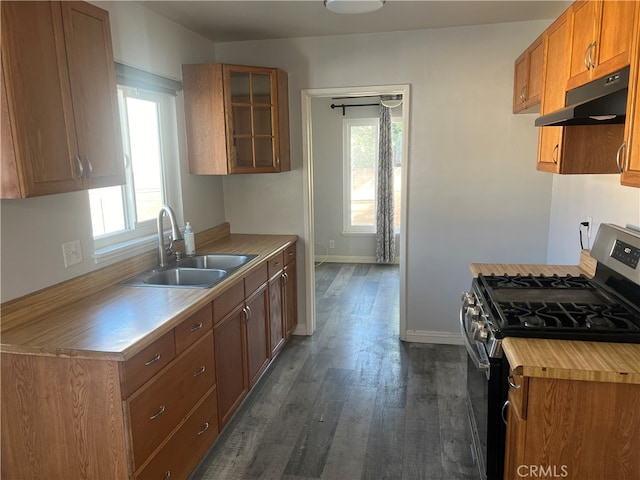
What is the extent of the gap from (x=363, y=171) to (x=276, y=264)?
3.37 m

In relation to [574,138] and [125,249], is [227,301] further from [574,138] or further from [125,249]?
[574,138]

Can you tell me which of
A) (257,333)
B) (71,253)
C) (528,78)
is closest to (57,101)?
(71,253)

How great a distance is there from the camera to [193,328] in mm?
2111

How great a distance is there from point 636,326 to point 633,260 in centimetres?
38

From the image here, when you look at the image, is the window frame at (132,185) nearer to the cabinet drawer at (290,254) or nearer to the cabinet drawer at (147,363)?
the cabinet drawer at (147,363)

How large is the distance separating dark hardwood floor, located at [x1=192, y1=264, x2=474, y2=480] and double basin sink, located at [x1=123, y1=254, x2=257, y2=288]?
0.86 m

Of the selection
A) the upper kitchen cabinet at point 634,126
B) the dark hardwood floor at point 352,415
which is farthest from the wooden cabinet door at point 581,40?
the dark hardwood floor at point 352,415

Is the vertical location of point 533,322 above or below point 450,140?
below

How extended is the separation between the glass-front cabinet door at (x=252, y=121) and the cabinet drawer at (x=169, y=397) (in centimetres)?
152

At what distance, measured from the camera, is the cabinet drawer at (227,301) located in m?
2.36

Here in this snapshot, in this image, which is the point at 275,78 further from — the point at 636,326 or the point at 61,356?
the point at 636,326

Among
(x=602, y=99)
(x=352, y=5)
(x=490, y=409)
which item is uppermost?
(x=352, y=5)

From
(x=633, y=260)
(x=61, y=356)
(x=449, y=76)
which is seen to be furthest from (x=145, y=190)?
(x=633, y=260)

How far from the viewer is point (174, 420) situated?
1973mm
